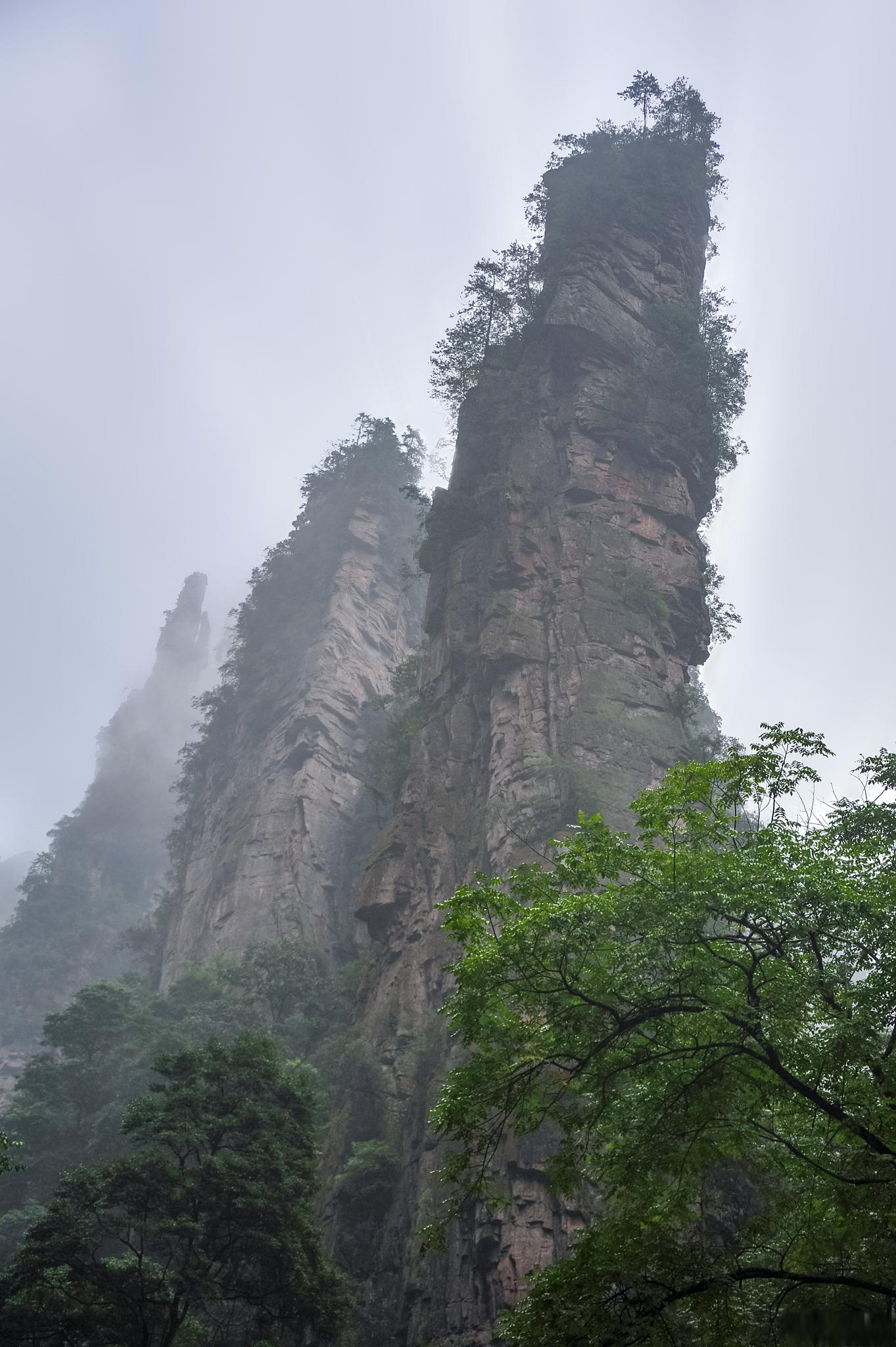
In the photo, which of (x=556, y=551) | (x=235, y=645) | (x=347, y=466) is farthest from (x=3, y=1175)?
(x=347, y=466)

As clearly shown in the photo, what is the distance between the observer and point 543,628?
2844 cm

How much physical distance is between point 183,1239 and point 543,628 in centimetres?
1852

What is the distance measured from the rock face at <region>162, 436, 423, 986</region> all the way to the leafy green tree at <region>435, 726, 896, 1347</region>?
26854 mm

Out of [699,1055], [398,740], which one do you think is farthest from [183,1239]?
[398,740]

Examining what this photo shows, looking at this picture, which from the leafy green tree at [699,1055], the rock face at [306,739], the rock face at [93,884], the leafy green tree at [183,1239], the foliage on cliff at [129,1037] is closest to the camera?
the leafy green tree at [699,1055]

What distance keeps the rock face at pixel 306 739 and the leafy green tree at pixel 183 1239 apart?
20514 mm

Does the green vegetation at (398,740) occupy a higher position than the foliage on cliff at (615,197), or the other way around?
the foliage on cliff at (615,197)

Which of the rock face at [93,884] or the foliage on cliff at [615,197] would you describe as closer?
the foliage on cliff at [615,197]

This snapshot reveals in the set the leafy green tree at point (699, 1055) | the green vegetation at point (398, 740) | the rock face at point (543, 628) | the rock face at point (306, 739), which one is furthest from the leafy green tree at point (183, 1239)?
the rock face at point (306, 739)

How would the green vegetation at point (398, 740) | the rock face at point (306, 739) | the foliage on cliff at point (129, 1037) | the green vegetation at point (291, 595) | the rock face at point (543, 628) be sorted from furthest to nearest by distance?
the green vegetation at point (291, 595)
the rock face at point (306, 739)
the green vegetation at point (398, 740)
the foliage on cliff at point (129, 1037)
the rock face at point (543, 628)

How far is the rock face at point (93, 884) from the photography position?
55812mm

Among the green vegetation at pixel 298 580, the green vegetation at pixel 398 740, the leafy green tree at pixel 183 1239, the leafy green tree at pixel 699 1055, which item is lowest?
the leafy green tree at pixel 183 1239

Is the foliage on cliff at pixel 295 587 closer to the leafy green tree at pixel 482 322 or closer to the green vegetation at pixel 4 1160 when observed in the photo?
the leafy green tree at pixel 482 322

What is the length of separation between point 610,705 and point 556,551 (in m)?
6.47
